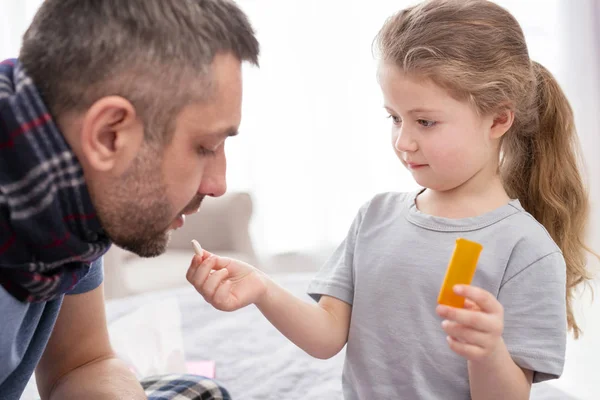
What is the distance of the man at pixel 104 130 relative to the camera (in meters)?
1.02

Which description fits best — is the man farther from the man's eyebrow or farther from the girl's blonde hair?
the girl's blonde hair

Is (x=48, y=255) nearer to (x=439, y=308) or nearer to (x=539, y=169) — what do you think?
(x=439, y=308)

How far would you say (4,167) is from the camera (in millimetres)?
1005

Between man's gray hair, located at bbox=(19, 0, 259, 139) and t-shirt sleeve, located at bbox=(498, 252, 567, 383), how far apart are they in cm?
59

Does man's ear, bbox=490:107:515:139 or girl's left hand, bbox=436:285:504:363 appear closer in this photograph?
girl's left hand, bbox=436:285:504:363

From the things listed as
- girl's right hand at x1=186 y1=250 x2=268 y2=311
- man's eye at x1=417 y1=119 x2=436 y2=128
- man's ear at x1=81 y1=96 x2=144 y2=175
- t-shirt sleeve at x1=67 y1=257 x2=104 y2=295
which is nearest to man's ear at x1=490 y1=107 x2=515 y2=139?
man's eye at x1=417 y1=119 x2=436 y2=128

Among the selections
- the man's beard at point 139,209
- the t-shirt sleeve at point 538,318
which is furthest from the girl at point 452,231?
the man's beard at point 139,209

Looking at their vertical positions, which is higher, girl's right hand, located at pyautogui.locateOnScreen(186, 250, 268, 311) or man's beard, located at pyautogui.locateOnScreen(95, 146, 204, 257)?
man's beard, located at pyautogui.locateOnScreen(95, 146, 204, 257)

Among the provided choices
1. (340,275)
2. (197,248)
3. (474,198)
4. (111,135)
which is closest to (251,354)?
(340,275)

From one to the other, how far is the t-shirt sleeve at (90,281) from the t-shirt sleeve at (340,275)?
40 cm

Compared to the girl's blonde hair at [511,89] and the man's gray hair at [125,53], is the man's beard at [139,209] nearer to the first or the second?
the man's gray hair at [125,53]

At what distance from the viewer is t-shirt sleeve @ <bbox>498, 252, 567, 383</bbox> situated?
116 centimetres

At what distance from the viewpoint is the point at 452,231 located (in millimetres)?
1269

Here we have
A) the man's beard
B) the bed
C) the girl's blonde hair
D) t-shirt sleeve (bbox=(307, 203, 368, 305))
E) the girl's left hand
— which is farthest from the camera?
the bed
